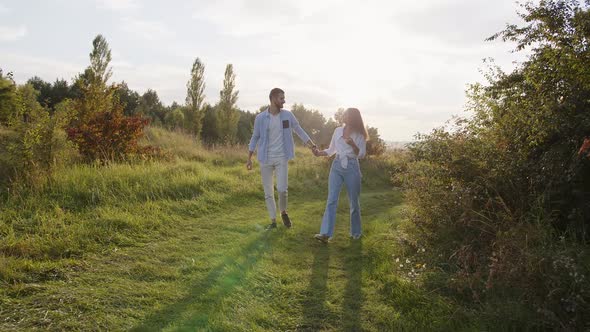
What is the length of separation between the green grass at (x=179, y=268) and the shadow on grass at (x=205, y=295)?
1 cm

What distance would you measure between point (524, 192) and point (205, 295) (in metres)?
3.41

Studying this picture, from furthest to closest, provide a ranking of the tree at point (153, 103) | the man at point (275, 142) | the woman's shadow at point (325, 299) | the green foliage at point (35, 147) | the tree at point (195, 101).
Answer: the tree at point (153, 103) → the tree at point (195, 101) → the green foliage at point (35, 147) → the man at point (275, 142) → the woman's shadow at point (325, 299)

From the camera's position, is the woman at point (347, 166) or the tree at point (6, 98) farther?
the tree at point (6, 98)

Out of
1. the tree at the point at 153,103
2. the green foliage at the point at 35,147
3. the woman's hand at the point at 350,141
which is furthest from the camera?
the tree at the point at 153,103

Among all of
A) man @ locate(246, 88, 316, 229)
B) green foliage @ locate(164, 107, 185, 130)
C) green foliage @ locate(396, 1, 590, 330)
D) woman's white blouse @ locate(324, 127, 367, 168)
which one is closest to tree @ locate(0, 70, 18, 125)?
green foliage @ locate(164, 107, 185, 130)

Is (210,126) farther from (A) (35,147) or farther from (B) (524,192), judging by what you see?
(B) (524,192)

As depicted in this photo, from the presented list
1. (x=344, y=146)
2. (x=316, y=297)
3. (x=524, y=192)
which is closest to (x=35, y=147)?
(x=344, y=146)

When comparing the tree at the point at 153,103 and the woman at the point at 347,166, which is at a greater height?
the tree at the point at 153,103

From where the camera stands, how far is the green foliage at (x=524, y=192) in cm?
304

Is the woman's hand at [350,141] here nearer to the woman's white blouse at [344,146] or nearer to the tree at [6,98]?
the woman's white blouse at [344,146]

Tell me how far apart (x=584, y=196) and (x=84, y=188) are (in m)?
6.92

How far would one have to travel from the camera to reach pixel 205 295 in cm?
373

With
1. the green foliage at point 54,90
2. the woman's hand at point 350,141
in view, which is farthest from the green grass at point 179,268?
the green foliage at point 54,90

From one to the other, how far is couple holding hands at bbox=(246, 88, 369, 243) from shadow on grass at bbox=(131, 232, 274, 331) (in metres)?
1.28
